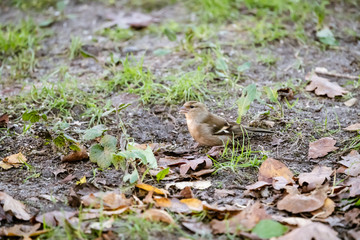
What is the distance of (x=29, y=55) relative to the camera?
684 centimetres

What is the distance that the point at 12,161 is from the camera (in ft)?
14.5

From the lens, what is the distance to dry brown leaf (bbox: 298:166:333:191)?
Result: 3.92 meters

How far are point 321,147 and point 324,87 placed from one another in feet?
4.70

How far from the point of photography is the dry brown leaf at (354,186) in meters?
3.69

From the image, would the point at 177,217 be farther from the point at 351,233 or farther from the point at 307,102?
the point at 307,102

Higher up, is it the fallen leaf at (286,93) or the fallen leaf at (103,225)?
the fallen leaf at (103,225)

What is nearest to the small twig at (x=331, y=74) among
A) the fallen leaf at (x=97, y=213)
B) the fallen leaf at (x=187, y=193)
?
the fallen leaf at (x=187, y=193)

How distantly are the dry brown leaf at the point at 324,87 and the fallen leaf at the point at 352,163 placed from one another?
1.44 meters

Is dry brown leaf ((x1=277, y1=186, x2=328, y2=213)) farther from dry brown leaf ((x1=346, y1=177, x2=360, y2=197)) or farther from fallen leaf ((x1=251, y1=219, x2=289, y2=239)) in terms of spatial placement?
fallen leaf ((x1=251, y1=219, x2=289, y2=239))

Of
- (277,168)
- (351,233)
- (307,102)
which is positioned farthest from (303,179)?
(307,102)

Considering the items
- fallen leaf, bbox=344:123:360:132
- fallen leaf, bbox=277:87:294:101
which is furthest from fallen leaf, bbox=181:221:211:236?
fallen leaf, bbox=277:87:294:101

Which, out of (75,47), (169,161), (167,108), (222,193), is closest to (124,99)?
(167,108)

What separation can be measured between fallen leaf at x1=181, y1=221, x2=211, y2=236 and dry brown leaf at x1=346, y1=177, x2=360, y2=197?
116 centimetres

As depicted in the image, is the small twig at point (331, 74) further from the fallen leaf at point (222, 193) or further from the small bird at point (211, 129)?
the fallen leaf at point (222, 193)
